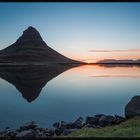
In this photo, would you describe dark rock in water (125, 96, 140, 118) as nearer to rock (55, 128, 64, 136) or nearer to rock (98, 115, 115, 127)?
rock (98, 115, 115, 127)

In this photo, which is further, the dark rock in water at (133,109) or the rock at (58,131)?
the dark rock in water at (133,109)

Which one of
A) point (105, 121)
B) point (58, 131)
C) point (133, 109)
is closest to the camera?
point (58, 131)

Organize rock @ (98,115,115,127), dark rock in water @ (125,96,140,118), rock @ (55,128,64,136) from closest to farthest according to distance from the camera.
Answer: rock @ (55,128,64,136)
dark rock in water @ (125,96,140,118)
rock @ (98,115,115,127)

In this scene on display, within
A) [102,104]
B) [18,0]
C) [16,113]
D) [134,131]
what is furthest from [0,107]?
[18,0]

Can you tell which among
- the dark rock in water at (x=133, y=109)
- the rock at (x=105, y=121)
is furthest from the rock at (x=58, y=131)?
the dark rock in water at (x=133, y=109)

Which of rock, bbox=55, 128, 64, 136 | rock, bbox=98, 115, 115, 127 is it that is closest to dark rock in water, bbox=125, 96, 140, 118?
rock, bbox=98, 115, 115, 127

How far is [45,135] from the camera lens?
22.7 metres

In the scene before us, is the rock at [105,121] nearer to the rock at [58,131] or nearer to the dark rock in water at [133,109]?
the dark rock in water at [133,109]

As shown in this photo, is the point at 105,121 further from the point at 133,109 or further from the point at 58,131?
the point at 58,131

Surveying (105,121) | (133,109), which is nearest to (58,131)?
(105,121)

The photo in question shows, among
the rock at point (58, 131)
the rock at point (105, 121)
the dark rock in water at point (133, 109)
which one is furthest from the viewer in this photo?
the rock at point (105, 121)

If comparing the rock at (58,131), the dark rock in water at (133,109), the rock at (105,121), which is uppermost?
the dark rock in water at (133,109)

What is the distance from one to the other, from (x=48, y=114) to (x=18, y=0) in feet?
99.2

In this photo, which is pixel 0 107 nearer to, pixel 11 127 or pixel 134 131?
pixel 11 127
